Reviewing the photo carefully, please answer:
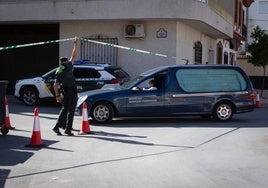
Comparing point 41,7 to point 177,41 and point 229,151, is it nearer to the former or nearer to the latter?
point 177,41

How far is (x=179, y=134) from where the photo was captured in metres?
11.5

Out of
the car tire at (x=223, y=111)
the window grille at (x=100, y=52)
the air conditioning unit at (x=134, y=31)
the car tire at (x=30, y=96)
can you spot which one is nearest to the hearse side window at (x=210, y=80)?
the car tire at (x=223, y=111)

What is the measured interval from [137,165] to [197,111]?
588 cm

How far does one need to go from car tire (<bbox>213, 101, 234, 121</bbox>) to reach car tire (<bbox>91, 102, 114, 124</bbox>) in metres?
2.93

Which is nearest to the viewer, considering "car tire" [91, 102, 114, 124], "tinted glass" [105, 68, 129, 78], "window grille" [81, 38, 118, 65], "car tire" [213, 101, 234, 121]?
"car tire" [91, 102, 114, 124]

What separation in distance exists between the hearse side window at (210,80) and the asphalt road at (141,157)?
106 cm

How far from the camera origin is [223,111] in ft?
45.4

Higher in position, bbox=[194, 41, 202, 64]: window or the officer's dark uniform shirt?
bbox=[194, 41, 202, 64]: window

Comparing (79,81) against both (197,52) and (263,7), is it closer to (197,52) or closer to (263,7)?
(197,52)

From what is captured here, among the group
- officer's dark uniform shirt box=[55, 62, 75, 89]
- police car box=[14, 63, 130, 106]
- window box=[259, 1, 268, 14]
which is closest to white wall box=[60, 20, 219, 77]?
police car box=[14, 63, 130, 106]

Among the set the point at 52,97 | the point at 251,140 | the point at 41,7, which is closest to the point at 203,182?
the point at 251,140

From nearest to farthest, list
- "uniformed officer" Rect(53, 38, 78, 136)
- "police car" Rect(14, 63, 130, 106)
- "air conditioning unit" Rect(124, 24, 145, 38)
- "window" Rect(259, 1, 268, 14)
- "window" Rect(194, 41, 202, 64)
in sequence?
"uniformed officer" Rect(53, 38, 78, 136), "police car" Rect(14, 63, 130, 106), "air conditioning unit" Rect(124, 24, 145, 38), "window" Rect(194, 41, 202, 64), "window" Rect(259, 1, 268, 14)

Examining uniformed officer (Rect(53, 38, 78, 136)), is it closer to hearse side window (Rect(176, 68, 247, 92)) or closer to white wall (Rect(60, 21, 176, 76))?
hearse side window (Rect(176, 68, 247, 92))

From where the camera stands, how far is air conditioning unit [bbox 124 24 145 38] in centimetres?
2131
